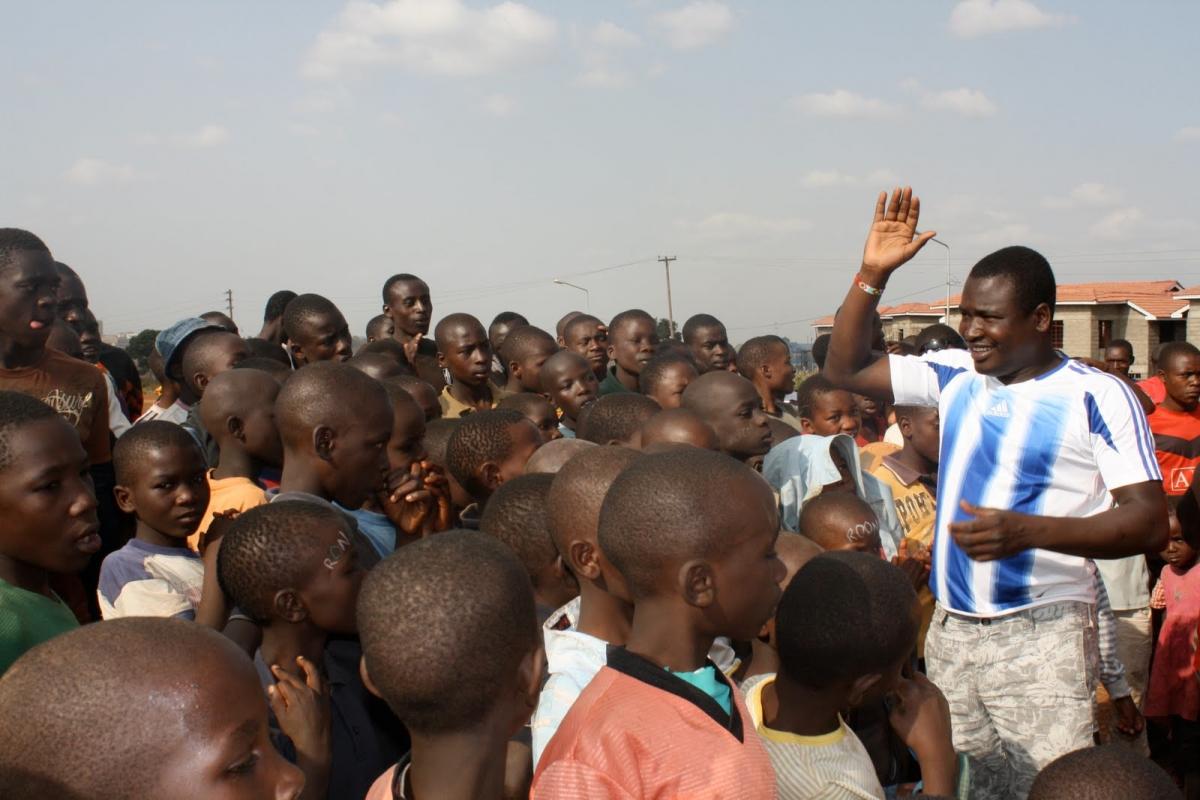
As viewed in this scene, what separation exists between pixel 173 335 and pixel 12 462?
10.5 ft

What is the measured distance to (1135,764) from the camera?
7.60ft

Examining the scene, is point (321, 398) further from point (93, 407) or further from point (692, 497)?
point (692, 497)

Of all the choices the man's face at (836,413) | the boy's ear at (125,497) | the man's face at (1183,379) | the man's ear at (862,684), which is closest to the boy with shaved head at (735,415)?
the man's face at (836,413)

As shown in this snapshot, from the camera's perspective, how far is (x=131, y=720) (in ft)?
4.40

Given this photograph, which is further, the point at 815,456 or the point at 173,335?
the point at 173,335

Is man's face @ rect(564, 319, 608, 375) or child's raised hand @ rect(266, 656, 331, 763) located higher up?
man's face @ rect(564, 319, 608, 375)

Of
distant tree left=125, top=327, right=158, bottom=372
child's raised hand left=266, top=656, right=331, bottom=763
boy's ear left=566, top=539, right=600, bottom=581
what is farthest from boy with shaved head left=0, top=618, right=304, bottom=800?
distant tree left=125, top=327, right=158, bottom=372

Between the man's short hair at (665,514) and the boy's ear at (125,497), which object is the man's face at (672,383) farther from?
the man's short hair at (665,514)

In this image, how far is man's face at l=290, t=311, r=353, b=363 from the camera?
5.95 meters

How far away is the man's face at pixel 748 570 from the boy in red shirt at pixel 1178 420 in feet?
17.6

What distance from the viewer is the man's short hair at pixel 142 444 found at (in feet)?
10.8

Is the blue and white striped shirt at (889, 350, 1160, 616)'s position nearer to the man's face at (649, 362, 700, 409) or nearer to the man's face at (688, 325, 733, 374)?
the man's face at (649, 362, 700, 409)

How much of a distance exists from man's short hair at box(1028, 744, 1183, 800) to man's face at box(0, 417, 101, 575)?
2.47 m

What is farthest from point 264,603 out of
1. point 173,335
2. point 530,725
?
point 173,335
